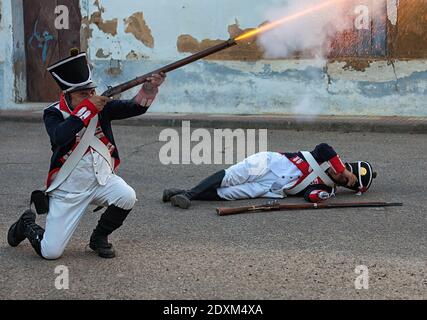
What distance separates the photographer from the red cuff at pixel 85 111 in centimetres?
460

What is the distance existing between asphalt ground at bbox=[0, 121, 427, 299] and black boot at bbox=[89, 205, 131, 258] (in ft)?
0.22

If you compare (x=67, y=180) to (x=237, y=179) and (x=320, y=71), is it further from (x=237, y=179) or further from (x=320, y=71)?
(x=320, y=71)

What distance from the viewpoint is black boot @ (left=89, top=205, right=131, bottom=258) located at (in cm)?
489

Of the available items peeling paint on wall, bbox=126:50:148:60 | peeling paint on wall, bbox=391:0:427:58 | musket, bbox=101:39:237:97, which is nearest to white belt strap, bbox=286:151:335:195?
musket, bbox=101:39:237:97

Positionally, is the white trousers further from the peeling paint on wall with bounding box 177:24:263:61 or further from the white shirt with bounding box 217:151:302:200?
the peeling paint on wall with bounding box 177:24:263:61

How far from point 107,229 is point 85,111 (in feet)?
2.91

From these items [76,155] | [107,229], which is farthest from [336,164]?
[76,155]

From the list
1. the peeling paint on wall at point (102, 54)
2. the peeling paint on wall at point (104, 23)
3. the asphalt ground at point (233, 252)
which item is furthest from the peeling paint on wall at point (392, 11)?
the peeling paint on wall at point (102, 54)

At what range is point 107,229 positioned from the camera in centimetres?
493

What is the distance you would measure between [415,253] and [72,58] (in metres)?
2.80

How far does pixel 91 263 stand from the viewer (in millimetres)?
4801

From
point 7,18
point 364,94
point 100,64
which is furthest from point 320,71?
point 7,18

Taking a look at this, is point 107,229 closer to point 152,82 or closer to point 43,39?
point 152,82

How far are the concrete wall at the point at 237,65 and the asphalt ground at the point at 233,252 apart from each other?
4737mm
